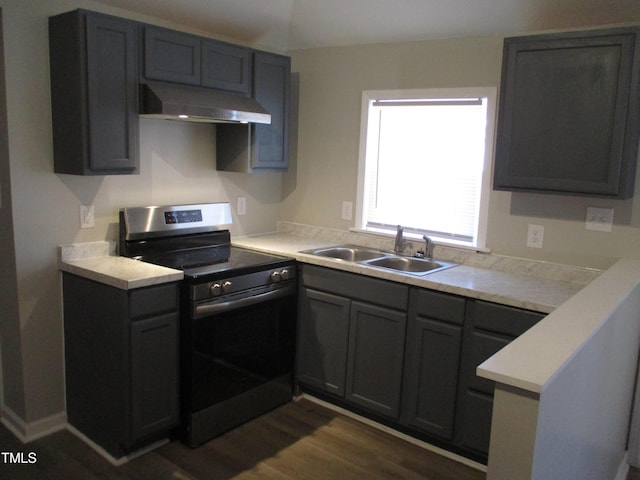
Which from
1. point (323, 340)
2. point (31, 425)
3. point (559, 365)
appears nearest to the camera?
point (559, 365)

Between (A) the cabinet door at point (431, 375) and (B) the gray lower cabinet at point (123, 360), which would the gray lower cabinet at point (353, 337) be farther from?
(B) the gray lower cabinet at point (123, 360)

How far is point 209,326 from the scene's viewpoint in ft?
9.36

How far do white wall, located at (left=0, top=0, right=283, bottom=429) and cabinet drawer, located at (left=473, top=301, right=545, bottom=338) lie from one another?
195 centimetres

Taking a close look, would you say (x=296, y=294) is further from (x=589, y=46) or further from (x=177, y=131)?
(x=589, y=46)

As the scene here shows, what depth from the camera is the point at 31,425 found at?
9.47 ft

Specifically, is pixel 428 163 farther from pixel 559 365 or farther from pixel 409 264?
pixel 559 365

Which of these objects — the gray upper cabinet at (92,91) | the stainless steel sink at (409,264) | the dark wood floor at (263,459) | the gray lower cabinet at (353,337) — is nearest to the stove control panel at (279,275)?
the gray lower cabinet at (353,337)

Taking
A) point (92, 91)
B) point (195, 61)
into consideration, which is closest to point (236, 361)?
point (92, 91)

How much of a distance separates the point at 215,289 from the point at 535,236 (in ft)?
5.77

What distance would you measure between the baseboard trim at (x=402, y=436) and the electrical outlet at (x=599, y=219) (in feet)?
4.41

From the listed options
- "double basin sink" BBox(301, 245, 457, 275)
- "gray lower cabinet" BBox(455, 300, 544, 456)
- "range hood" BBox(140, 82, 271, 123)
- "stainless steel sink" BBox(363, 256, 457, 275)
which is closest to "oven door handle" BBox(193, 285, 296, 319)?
"double basin sink" BBox(301, 245, 457, 275)

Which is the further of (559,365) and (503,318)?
(503,318)

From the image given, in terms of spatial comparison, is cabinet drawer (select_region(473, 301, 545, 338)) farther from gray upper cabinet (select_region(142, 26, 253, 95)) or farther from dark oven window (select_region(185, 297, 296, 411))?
gray upper cabinet (select_region(142, 26, 253, 95))

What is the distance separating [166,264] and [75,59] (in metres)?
1.09
